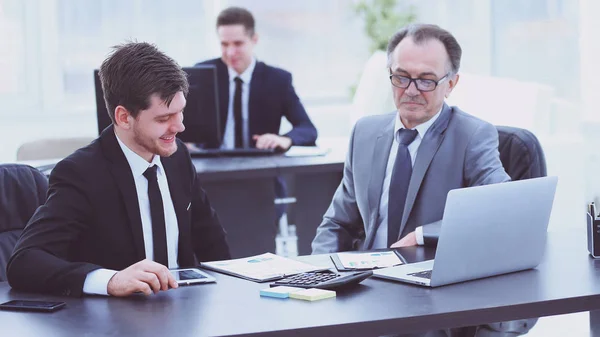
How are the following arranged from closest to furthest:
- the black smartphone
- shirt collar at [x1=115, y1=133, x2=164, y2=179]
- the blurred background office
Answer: the black smartphone
shirt collar at [x1=115, y1=133, x2=164, y2=179]
the blurred background office

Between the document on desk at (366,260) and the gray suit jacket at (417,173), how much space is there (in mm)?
378

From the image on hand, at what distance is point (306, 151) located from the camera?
502 centimetres

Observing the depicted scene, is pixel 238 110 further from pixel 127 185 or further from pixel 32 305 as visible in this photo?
pixel 32 305

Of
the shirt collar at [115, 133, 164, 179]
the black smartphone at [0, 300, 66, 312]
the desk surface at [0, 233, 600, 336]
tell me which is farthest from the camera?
the shirt collar at [115, 133, 164, 179]

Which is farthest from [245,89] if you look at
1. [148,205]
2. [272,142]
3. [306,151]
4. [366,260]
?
[366,260]

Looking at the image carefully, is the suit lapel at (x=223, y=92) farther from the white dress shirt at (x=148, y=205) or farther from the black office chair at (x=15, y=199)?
the white dress shirt at (x=148, y=205)

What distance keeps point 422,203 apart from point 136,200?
0.97 metres

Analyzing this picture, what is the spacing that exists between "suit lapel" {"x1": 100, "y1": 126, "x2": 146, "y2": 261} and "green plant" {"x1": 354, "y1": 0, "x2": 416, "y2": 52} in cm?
519

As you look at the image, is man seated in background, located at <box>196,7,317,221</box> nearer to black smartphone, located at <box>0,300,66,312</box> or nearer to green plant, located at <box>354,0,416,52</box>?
green plant, located at <box>354,0,416,52</box>

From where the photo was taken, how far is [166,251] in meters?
2.73

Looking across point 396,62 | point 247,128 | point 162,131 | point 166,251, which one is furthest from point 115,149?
point 247,128

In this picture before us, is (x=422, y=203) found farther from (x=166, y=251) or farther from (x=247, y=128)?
(x=247, y=128)

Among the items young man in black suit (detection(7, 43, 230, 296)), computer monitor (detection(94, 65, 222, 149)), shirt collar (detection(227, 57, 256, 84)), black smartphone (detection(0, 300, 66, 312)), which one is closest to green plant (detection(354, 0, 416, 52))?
shirt collar (detection(227, 57, 256, 84))

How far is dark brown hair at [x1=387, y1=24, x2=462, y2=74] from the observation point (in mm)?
3176
